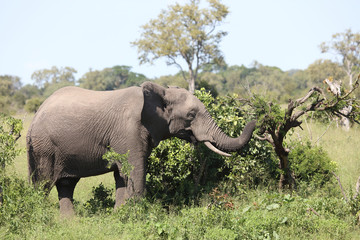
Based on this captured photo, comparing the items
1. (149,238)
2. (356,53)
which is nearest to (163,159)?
(149,238)

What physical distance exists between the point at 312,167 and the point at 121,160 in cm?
503

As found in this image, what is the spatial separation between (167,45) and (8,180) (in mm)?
44495

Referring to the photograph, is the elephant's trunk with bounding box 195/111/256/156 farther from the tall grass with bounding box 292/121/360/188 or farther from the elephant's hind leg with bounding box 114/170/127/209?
the tall grass with bounding box 292/121/360/188

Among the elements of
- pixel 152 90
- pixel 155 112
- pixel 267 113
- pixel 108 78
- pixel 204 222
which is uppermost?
pixel 108 78

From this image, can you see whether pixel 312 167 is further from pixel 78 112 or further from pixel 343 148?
pixel 78 112

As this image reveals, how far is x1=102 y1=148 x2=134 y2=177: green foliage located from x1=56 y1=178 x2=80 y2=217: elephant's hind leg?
4.00 feet

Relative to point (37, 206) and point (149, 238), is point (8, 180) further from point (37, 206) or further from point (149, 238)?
point (149, 238)

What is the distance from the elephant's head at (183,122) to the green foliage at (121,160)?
78 cm

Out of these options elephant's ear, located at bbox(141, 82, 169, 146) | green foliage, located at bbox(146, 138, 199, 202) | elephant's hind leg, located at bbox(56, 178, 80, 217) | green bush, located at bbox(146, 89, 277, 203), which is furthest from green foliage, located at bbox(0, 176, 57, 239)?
green bush, located at bbox(146, 89, 277, 203)

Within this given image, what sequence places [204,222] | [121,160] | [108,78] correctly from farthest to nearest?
[108,78], [121,160], [204,222]

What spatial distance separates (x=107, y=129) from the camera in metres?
9.01

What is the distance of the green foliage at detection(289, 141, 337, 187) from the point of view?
37.0 ft

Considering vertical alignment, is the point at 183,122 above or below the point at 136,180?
above

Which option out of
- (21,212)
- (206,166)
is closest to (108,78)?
(206,166)
